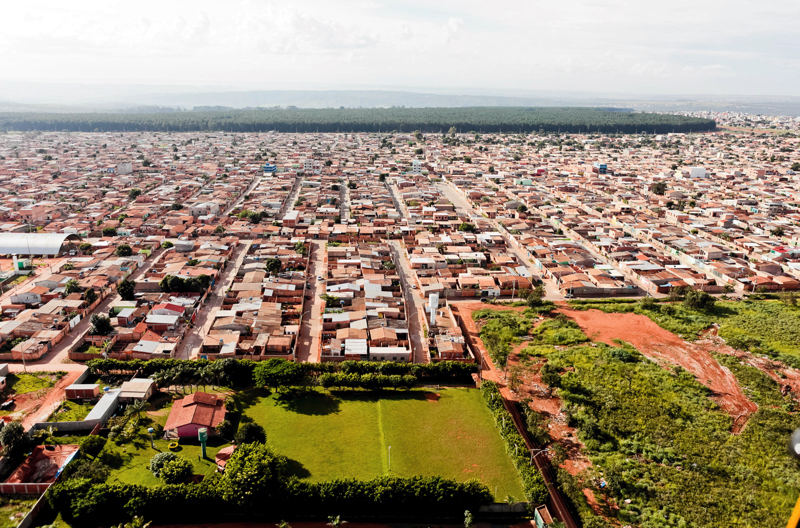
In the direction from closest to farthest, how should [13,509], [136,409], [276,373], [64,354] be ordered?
[13,509] < [136,409] < [276,373] < [64,354]

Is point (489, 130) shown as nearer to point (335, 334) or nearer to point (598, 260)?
point (598, 260)

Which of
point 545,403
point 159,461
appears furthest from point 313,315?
point 545,403

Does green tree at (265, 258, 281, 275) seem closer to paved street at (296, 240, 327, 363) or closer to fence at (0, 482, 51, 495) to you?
paved street at (296, 240, 327, 363)

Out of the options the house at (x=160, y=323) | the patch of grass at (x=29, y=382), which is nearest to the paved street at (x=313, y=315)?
the house at (x=160, y=323)

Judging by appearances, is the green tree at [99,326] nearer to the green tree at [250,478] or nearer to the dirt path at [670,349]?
the green tree at [250,478]

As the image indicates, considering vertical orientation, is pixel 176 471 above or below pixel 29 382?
below

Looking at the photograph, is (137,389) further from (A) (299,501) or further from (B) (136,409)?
(A) (299,501)
